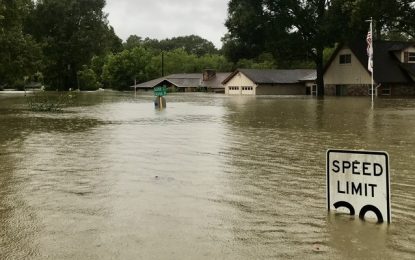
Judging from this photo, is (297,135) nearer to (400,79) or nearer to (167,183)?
(167,183)

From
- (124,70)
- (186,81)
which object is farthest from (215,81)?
(124,70)

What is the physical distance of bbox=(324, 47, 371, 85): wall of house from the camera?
64.2 m

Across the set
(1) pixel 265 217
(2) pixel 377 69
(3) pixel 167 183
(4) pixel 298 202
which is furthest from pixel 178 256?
(2) pixel 377 69

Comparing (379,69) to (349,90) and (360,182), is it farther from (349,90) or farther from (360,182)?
(360,182)

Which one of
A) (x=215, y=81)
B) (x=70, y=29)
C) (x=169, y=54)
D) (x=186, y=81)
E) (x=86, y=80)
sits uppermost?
(x=70, y=29)

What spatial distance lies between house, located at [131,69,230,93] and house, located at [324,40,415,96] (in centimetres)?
3494

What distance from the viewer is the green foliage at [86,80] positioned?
4532 inches

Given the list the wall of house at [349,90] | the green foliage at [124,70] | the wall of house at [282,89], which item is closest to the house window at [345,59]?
the wall of house at [349,90]

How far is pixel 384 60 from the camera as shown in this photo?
64.9 meters

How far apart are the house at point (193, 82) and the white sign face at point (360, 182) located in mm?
92176

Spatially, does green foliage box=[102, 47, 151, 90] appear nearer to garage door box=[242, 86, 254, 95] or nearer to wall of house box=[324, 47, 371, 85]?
garage door box=[242, 86, 254, 95]

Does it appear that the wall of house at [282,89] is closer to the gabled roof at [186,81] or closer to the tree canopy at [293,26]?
the tree canopy at [293,26]

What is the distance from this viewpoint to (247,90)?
83250 millimetres

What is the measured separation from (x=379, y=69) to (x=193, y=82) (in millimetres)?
50009
